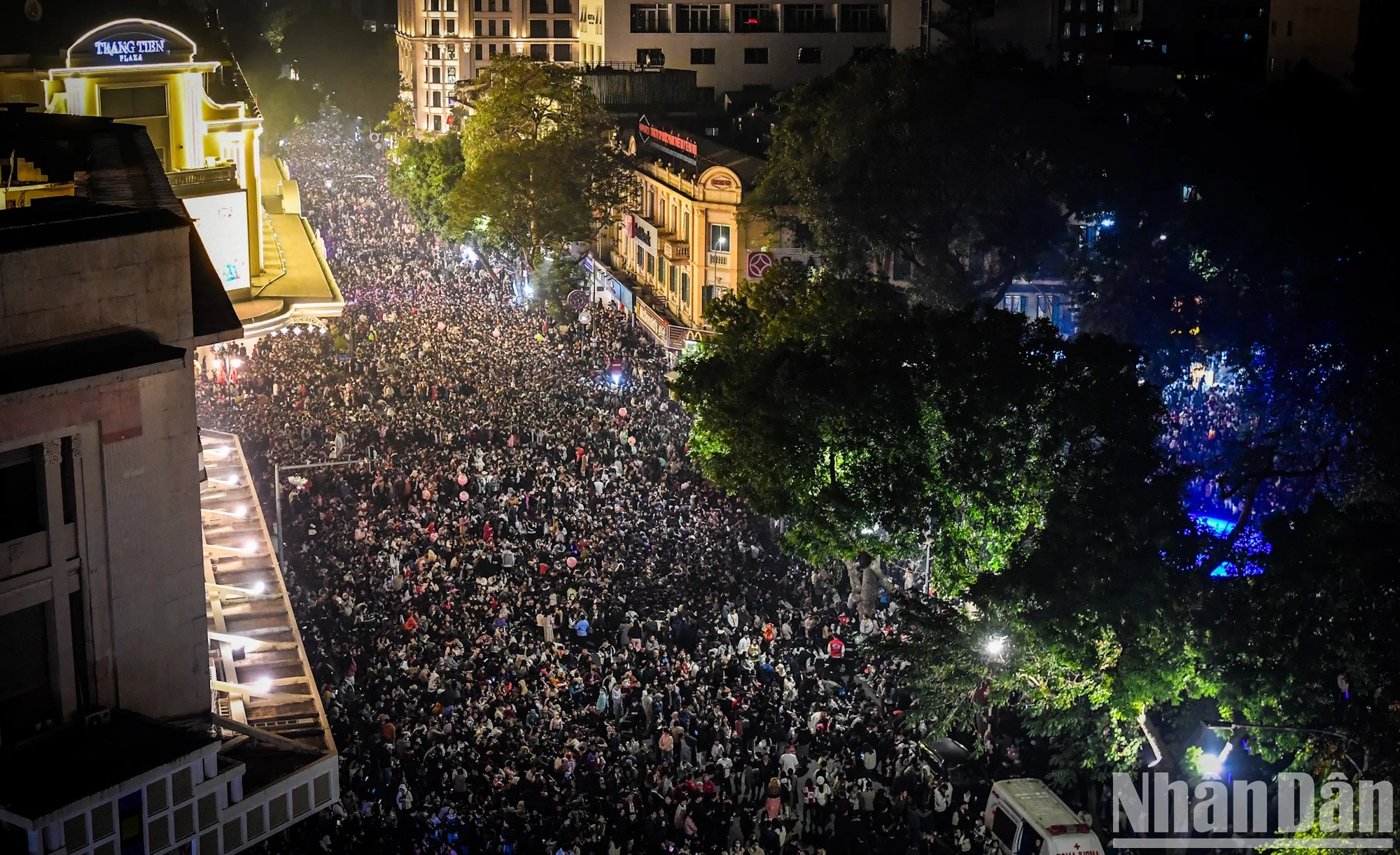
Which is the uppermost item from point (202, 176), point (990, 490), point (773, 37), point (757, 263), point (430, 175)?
point (773, 37)

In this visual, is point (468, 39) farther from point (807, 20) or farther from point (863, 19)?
point (863, 19)

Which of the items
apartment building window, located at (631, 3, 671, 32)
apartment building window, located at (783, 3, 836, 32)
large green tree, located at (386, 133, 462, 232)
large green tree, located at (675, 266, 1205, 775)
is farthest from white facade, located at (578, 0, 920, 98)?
large green tree, located at (675, 266, 1205, 775)

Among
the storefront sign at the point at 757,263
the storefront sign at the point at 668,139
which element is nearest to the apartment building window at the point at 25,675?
the storefront sign at the point at 757,263

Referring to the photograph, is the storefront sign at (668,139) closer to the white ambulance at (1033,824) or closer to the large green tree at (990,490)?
the large green tree at (990,490)

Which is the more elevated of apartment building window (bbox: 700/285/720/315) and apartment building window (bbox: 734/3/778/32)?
apartment building window (bbox: 734/3/778/32)

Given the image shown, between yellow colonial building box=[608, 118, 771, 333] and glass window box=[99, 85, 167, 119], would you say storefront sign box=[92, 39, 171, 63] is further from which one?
yellow colonial building box=[608, 118, 771, 333]

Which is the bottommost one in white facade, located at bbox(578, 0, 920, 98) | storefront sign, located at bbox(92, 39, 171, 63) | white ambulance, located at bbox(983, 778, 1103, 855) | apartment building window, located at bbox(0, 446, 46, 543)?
white ambulance, located at bbox(983, 778, 1103, 855)

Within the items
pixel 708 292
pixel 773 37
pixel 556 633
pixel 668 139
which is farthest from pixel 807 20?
pixel 556 633
